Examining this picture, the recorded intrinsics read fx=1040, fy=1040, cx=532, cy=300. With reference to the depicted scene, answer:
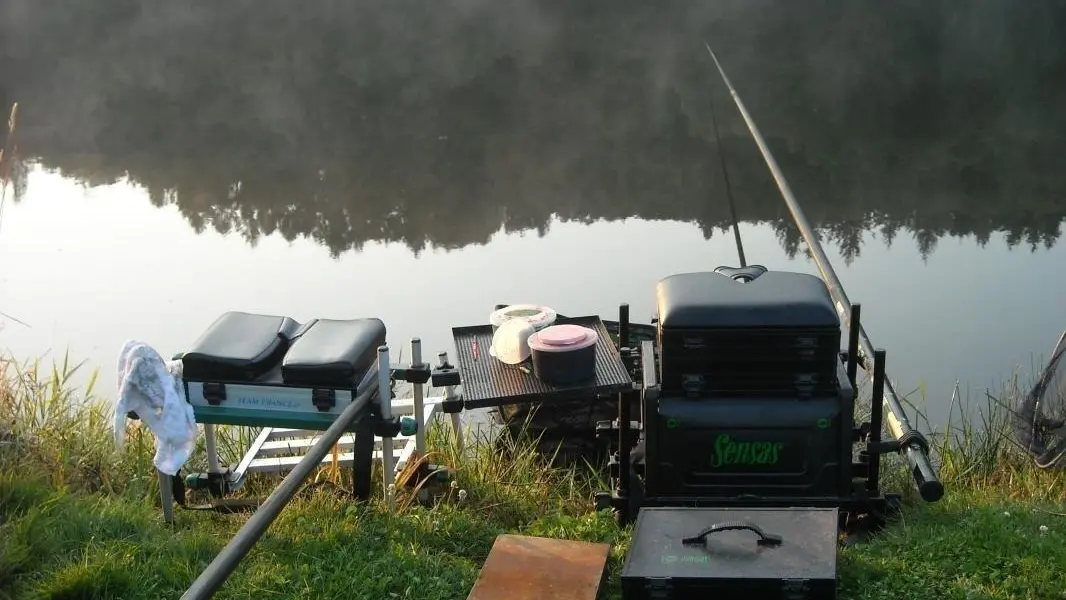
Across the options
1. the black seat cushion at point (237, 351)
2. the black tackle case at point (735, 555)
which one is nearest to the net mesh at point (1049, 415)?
the black tackle case at point (735, 555)

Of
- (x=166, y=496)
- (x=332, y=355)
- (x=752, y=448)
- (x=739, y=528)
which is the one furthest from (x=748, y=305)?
(x=166, y=496)

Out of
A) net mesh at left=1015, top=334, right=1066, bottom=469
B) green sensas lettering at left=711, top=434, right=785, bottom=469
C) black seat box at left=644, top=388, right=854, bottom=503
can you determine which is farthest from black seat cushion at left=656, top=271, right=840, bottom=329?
net mesh at left=1015, top=334, right=1066, bottom=469

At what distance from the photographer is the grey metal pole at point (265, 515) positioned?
2125 millimetres

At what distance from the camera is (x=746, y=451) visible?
9.89ft

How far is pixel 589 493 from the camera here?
3879mm

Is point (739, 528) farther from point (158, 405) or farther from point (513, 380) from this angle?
point (158, 405)

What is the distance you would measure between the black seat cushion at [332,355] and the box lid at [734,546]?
0.98 metres

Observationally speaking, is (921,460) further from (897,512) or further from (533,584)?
(533,584)

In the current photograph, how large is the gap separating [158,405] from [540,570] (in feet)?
3.98

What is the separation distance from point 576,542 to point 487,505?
656 millimetres

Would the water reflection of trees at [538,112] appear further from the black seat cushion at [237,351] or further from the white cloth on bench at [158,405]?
the white cloth on bench at [158,405]

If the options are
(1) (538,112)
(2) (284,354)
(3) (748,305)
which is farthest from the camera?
(1) (538,112)

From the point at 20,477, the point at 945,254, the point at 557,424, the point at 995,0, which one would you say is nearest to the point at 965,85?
the point at 995,0

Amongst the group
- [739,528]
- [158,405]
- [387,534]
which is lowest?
[387,534]
